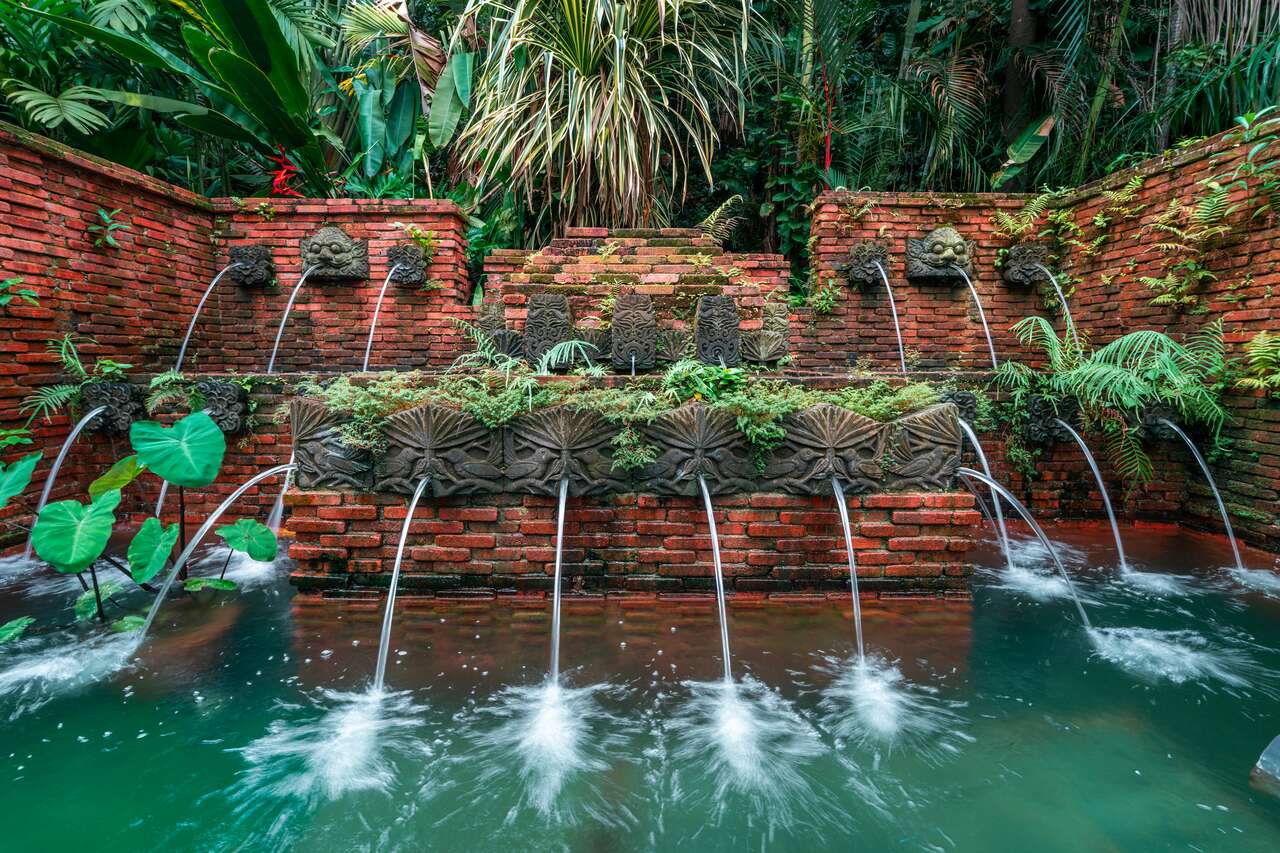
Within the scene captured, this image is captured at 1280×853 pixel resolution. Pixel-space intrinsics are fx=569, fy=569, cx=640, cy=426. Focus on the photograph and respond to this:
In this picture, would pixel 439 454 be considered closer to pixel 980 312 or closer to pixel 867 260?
pixel 867 260

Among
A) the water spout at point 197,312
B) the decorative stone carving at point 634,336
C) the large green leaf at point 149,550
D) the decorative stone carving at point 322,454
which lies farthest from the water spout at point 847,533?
the water spout at point 197,312

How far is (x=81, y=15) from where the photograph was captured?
18.8 feet

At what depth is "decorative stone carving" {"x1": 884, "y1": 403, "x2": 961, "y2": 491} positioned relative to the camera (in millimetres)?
2992

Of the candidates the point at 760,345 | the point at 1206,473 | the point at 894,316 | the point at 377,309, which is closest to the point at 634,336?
the point at 760,345

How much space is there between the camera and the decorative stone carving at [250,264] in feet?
19.0

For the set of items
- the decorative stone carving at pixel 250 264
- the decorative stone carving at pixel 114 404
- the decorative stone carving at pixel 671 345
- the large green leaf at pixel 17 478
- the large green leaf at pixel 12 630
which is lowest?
the large green leaf at pixel 12 630

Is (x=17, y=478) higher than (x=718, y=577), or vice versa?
(x=17, y=478)

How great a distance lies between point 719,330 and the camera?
15.1ft

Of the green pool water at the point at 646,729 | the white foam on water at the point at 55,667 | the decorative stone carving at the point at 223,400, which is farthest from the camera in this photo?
the decorative stone carving at the point at 223,400

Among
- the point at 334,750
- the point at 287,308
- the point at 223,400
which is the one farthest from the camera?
the point at 287,308

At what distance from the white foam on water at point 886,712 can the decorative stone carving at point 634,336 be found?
2692mm

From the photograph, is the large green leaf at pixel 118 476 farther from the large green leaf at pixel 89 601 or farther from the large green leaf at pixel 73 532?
the large green leaf at pixel 89 601

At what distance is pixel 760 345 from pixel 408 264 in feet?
12.2

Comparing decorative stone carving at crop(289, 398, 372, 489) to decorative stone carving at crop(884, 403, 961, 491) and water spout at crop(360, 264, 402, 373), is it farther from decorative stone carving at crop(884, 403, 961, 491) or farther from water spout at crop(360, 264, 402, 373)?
water spout at crop(360, 264, 402, 373)
